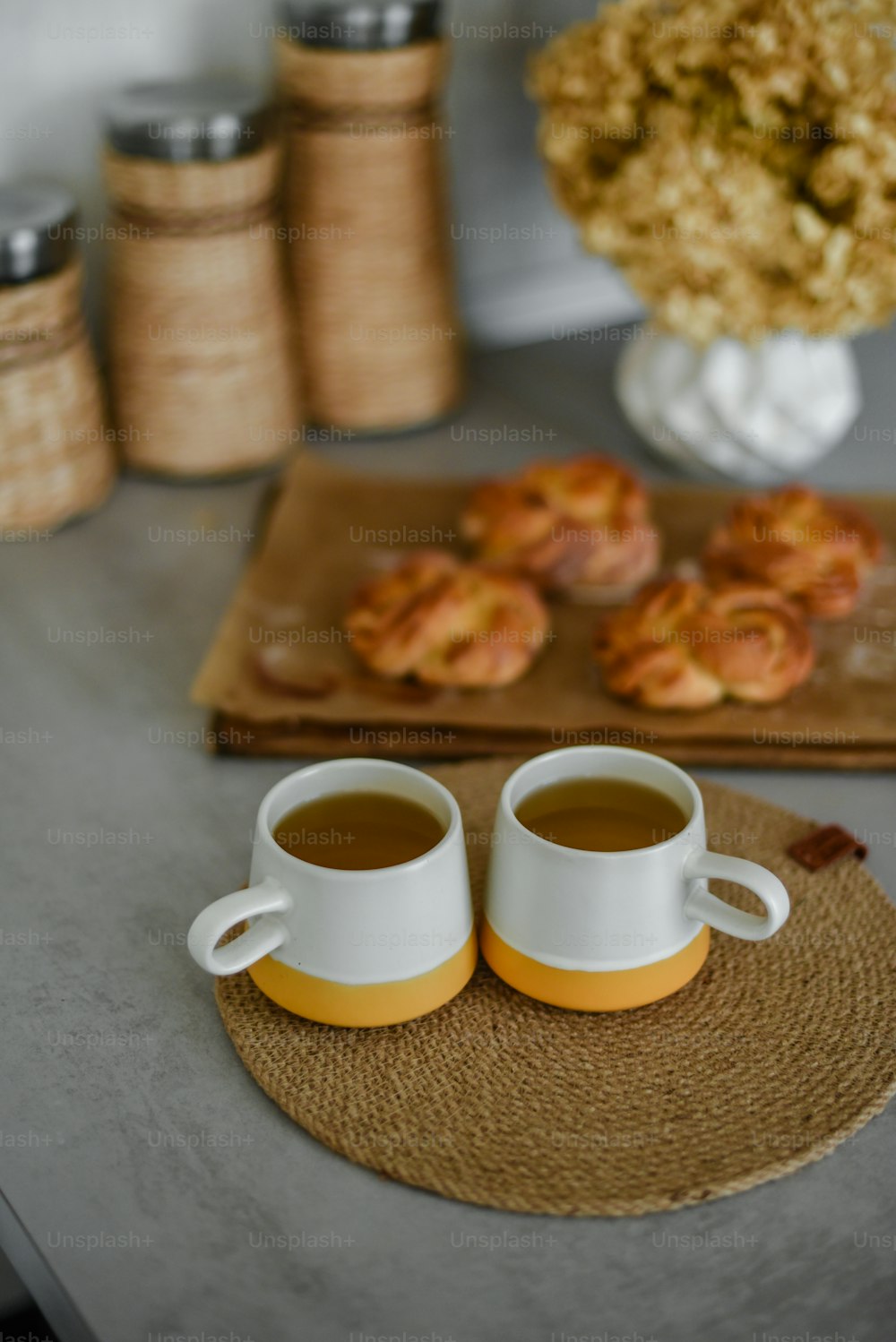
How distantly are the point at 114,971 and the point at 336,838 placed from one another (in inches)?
6.7

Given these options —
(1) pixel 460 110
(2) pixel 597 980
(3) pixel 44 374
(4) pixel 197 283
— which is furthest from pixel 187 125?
(2) pixel 597 980

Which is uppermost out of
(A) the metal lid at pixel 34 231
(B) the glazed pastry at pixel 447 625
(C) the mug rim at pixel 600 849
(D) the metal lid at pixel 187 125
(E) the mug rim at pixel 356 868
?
(D) the metal lid at pixel 187 125

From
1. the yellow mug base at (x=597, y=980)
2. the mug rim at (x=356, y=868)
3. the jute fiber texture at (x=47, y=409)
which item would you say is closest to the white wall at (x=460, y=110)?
the jute fiber texture at (x=47, y=409)

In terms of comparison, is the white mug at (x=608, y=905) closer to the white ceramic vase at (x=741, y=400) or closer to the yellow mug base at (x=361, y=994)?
the yellow mug base at (x=361, y=994)

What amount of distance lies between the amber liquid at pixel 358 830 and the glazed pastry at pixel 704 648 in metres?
0.31

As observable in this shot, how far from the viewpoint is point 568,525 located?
1.08 m

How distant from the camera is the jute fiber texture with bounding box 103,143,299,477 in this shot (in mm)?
1149

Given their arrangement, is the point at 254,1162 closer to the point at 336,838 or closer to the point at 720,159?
the point at 336,838

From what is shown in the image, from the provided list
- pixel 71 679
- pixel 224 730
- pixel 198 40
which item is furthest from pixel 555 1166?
pixel 198 40

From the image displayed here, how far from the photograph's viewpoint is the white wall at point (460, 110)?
3.98 feet

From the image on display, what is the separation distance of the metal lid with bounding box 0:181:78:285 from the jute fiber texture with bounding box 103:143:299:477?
0.07 meters

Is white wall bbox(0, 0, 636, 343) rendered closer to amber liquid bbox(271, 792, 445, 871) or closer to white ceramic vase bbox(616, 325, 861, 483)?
white ceramic vase bbox(616, 325, 861, 483)

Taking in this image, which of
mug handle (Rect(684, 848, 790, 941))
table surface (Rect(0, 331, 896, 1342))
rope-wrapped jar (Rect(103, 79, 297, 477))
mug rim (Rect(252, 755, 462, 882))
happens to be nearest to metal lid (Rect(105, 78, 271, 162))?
rope-wrapped jar (Rect(103, 79, 297, 477))

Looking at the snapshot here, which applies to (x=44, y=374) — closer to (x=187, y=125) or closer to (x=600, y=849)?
(x=187, y=125)
